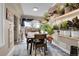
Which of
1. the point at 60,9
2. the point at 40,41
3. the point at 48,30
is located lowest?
the point at 40,41

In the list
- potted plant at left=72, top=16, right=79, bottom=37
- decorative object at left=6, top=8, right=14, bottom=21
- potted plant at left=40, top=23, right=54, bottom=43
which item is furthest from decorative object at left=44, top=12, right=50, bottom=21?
decorative object at left=6, top=8, right=14, bottom=21

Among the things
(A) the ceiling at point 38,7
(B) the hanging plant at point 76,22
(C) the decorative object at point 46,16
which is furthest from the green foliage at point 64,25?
(A) the ceiling at point 38,7

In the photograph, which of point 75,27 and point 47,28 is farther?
point 47,28

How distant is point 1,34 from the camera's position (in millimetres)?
2279

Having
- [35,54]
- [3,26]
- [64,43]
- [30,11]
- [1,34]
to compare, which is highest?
[30,11]

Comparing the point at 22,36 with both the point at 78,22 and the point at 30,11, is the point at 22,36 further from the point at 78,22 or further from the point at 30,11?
the point at 78,22

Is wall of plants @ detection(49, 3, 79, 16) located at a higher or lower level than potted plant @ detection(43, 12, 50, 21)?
higher

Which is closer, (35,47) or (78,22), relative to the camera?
(78,22)

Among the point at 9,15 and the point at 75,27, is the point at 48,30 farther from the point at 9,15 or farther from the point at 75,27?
the point at 9,15

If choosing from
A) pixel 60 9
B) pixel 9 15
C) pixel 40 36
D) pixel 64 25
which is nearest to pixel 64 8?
pixel 60 9

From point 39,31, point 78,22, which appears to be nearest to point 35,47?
point 39,31

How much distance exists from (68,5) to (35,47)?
0.99 metres

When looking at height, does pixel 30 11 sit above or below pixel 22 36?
above

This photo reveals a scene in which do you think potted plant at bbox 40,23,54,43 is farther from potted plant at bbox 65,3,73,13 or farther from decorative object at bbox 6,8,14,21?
decorative object at bbox 6,8,14,21
